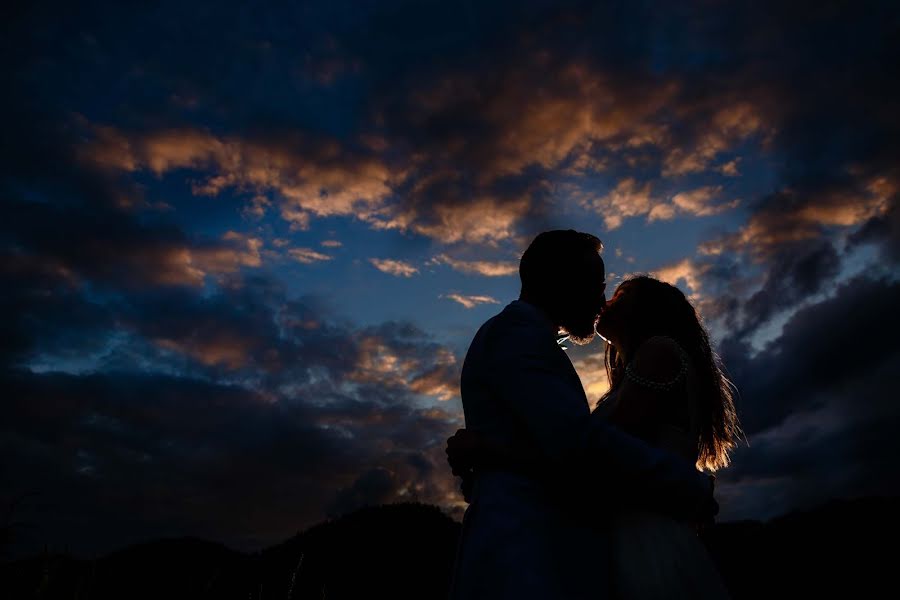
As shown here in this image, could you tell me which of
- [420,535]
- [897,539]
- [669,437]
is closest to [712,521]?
[669,437]

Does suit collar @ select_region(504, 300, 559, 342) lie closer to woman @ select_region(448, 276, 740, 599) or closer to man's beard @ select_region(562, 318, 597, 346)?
man's beard @ select_region(562, 318, 597, 346)

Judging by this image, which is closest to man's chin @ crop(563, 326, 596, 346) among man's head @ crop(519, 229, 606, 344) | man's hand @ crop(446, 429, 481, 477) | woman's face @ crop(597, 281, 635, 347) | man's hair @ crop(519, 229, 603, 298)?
man's head @ crop(519, 229, 606, 344)

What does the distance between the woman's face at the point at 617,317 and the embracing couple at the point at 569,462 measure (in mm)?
619

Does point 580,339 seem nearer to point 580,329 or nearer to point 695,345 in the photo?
point 580,329

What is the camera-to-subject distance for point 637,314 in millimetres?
4969

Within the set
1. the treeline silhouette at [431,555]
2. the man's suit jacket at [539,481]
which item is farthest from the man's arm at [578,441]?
the treeline silhouette at [431,555]

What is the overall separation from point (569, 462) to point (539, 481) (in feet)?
0.76

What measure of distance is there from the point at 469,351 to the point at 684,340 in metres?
2.23

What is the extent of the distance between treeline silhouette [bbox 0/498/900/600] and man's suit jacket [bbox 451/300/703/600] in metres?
13.6

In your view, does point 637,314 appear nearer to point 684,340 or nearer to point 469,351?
point 684,340

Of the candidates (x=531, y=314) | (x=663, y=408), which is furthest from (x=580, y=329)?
(x=663, y=408)

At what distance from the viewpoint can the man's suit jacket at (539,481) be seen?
2.84 m

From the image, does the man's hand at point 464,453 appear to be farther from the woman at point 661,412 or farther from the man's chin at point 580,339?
the man's chin at point 580,339

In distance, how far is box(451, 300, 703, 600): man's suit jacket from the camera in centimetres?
284
